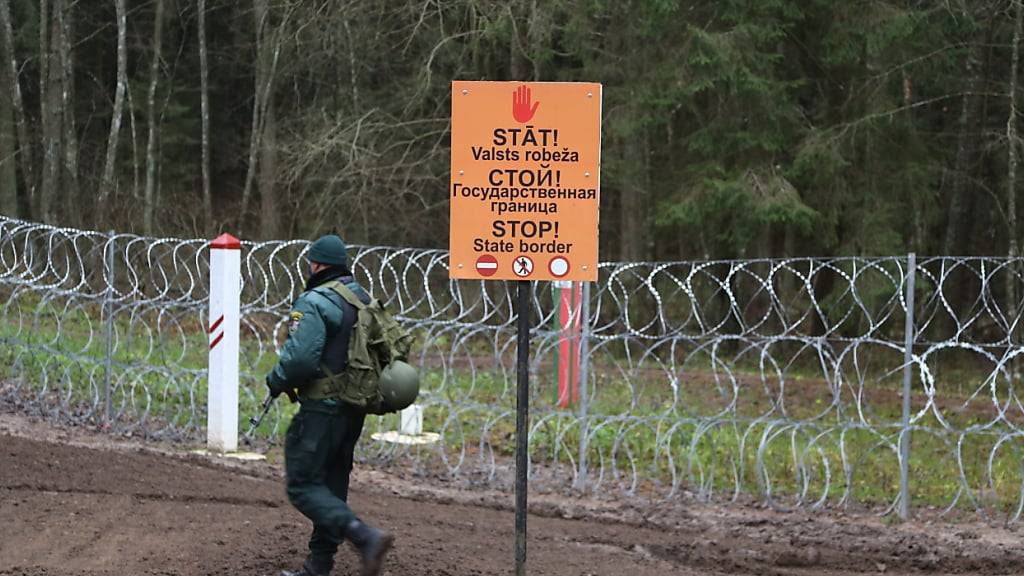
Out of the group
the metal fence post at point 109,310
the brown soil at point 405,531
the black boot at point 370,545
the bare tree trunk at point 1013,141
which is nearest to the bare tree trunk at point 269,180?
the bare tree trunk at point 1013,141

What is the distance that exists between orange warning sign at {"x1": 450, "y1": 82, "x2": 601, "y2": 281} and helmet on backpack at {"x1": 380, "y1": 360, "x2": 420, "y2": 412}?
681 millimetres

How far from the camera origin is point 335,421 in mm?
6164

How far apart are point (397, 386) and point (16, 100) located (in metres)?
23.3

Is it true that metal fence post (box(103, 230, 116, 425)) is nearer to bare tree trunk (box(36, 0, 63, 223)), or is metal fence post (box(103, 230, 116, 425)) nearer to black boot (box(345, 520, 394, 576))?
black boot (box(345, 520, 394, 576))

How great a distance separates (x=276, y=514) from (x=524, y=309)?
126 inches

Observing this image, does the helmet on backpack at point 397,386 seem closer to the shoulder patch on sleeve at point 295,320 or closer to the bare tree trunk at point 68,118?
the shoulder patch on sleeve at point 295,320

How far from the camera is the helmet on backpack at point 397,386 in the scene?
20.2 ft

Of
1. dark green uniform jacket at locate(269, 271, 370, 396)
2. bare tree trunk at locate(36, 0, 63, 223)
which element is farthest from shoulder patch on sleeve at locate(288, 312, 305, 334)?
bare tree trunk at locate(36, 0, 63, 223)

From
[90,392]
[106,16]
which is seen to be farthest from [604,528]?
[106,16]

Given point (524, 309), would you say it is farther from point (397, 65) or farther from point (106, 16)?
point (106, 16)

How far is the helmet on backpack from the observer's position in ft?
20.2

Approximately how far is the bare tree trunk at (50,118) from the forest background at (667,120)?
6 cm

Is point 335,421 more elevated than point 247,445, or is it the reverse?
point 335,421

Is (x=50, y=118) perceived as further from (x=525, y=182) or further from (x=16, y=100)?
(x=525, y=182)
